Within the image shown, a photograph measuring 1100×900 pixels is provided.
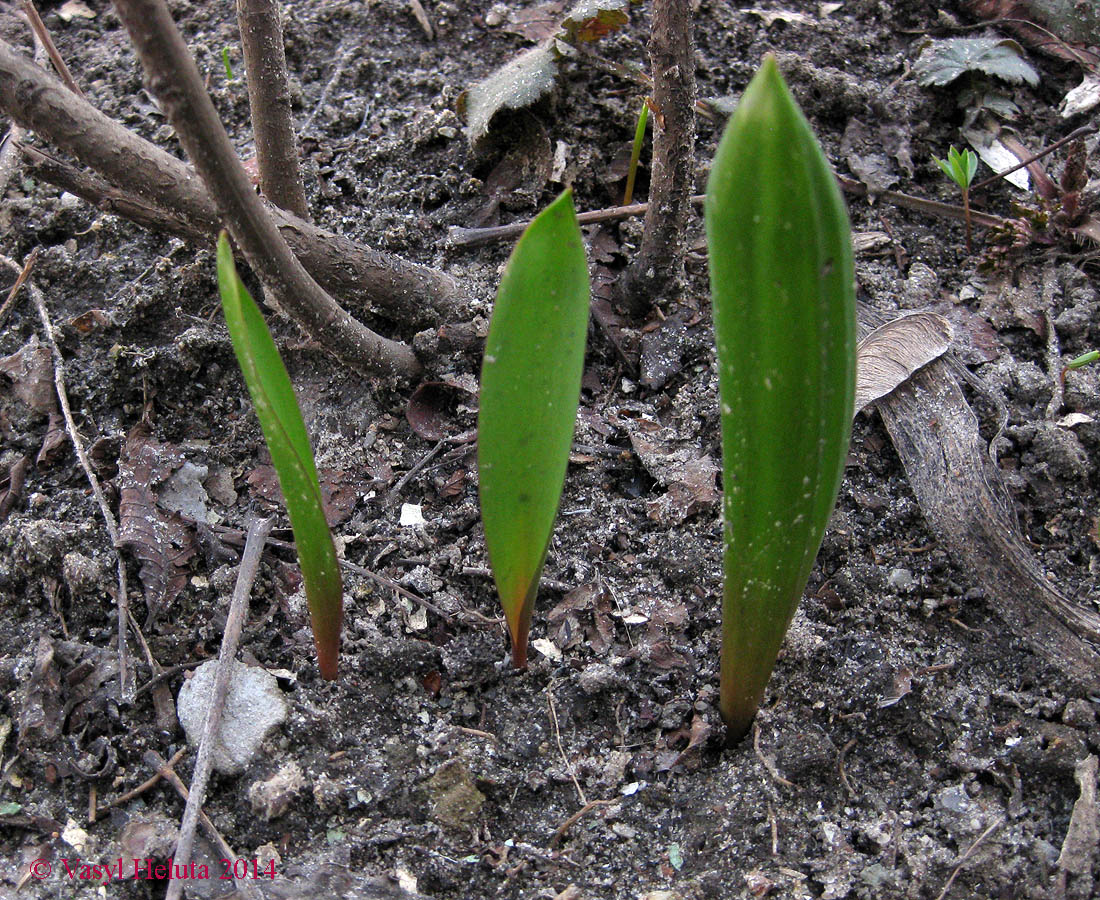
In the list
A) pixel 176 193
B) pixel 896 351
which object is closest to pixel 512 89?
pixel 176 193

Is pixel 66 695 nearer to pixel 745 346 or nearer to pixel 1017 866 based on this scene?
pixel 745 346

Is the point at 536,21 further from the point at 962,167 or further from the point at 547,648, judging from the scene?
the point at 547,648

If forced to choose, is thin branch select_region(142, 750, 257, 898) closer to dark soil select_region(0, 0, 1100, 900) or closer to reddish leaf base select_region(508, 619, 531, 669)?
dark soil select_region(0, 0, 1100, 900)

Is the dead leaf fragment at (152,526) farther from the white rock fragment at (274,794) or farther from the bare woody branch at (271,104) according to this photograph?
the bare woody branch at (271,104)

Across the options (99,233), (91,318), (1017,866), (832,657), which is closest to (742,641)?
(832,657)

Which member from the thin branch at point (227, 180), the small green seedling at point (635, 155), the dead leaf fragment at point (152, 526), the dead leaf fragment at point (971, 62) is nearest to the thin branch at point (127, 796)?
the dead leaf fragment at point (152, 526)
